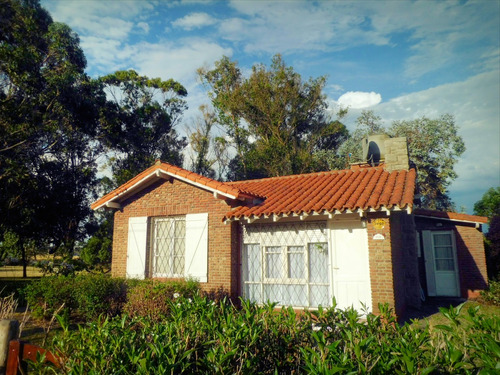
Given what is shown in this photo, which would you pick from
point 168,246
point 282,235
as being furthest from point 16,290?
point 282,235

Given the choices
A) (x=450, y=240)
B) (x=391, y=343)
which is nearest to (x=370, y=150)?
(x=450, y=240)

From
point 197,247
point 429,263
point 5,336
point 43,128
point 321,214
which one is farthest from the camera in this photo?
point 43,128

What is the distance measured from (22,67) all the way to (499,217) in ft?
77.6

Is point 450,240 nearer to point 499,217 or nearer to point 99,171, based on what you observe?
point 499,217

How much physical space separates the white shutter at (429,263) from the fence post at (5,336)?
14.2 m

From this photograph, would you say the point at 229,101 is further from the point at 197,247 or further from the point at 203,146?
the point at 197,247

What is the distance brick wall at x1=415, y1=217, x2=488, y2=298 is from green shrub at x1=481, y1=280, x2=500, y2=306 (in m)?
0.73

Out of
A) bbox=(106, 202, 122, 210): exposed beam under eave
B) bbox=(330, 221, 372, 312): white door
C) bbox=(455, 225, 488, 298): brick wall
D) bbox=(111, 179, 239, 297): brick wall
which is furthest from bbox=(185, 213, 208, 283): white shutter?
bbox=(455, 225, 488, 298): brick wall

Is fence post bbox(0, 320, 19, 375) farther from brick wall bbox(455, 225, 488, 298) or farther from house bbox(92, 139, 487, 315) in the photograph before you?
brick wall bbox(455, 225, 488, 298)

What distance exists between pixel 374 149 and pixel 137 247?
31.5ft

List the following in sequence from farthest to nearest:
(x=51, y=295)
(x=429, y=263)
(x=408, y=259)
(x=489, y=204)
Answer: (x=489, y=204), (x=429, y=263), (x=408, y=259), (x=51, y=295)

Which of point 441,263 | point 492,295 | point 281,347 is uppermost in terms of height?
point 441,263

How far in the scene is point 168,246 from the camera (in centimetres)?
1128

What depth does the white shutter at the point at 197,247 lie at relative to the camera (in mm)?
10328
